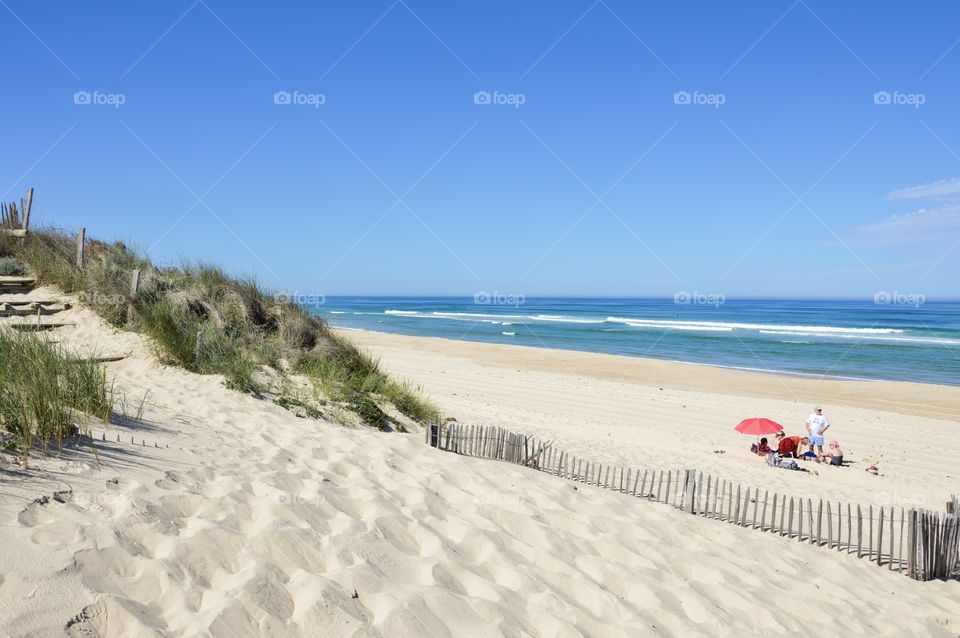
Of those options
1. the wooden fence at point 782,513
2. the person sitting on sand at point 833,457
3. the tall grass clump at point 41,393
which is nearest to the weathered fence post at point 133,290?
the tall grass clump at point 41,393

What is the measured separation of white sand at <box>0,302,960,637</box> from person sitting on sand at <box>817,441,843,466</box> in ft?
22.5

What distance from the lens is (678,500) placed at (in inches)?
281

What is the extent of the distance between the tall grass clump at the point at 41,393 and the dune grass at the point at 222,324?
3.65 m

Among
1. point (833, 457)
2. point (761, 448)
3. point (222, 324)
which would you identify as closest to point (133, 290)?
point (222, 324)

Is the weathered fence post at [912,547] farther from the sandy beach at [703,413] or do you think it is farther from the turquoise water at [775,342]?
the turquoise water at [775,342]

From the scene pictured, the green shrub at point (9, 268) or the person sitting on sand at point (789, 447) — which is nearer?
the person sitting on sand at point (789, 447)

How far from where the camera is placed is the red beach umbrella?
12516 mm

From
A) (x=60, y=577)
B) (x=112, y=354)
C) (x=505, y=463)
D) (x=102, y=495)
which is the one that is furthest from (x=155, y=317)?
(x=60, y=577)

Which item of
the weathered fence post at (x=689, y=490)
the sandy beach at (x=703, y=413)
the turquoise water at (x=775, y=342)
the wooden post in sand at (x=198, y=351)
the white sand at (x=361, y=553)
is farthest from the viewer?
the turquoise water at (x=775, y=342)

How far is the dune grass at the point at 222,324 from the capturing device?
980 centimetres

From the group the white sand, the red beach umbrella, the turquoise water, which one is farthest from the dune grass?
the turquoise water

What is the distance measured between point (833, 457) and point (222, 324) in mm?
12721

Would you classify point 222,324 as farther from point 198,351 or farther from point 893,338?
point 893,338

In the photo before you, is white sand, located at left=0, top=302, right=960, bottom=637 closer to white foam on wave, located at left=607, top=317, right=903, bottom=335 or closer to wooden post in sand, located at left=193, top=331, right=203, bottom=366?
wooden post in sand, located at left=193, top=331, right=203, bottom=366
